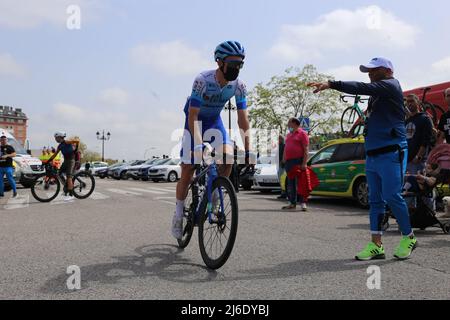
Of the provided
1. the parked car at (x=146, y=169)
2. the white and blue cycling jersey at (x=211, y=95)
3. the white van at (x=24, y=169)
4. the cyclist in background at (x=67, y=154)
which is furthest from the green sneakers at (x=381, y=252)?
the parked car at (x=146, y=169)

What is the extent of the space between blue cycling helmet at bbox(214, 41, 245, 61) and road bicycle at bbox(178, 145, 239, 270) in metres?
0.91

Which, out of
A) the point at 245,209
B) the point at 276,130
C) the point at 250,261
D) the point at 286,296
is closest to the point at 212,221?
the point at 250,261

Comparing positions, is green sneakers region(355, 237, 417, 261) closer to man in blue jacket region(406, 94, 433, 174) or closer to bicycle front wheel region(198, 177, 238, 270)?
bicycle front wheel region(198, 177, 238, 270)

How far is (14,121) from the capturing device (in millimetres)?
145500

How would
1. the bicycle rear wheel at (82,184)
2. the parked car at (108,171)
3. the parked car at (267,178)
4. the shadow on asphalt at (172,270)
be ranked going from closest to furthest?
1. the shadow on asphalt at (172,270)
2. the bicycle rear wheel at (82,184)
3. the parked car at (267,178)
4. the parked car at (108,171)

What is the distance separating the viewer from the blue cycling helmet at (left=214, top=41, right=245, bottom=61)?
13.6ft

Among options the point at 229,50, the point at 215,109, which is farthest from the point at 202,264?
the point at 229,50

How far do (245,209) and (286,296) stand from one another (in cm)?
631

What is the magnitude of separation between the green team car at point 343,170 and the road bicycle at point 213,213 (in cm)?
639

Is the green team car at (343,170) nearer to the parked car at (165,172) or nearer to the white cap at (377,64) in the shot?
the white cap at (377,64)

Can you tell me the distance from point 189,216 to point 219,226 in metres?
0.69

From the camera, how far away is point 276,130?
45.4m

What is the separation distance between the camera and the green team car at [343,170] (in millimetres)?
10328

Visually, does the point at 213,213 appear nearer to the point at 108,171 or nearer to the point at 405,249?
the point at 405,249
